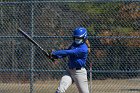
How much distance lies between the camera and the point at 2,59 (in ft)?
37.3

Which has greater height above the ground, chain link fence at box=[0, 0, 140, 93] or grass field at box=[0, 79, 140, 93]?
chain link fence at box=[0, 0, 140, 93]

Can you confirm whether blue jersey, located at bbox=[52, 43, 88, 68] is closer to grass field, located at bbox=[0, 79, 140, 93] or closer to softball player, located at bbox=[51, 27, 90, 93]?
softball player, located at bbox=[51, 27, 90, 93]

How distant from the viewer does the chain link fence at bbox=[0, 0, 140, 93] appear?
11.0 meters

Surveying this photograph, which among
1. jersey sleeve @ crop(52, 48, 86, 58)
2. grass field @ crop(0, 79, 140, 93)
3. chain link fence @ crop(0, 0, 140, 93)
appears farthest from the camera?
grass field @ crop(0, 79, 140, 93)

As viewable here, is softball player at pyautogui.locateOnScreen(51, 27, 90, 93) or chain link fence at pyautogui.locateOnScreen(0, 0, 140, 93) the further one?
chain link fence at pyautogui.locateOnScreen(0, 0, 140, 93)

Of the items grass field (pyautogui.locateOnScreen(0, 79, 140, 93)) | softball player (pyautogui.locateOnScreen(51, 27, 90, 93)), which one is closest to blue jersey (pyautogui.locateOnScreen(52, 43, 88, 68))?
softball player (pyautogui.locateOnScreen(51, 27, 90, 93))

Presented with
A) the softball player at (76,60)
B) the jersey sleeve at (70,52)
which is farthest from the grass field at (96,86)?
the jersey sleeve at (70,52)

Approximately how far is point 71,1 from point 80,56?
6.30 feet

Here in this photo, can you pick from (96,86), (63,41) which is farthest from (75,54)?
(96,86)

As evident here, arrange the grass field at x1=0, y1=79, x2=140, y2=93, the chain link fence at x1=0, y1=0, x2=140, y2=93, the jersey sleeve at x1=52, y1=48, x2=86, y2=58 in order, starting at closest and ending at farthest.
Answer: the jersey sleeve at x1=52, y1=48, x2=86, y2=58
the chain link fence at x1=0, y1=0, x2=140, y2=93
the grass field at x1=0, y1=79, x2=140, y2=93

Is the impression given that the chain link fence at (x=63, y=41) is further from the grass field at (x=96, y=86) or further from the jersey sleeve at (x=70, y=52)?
the jersey sleeve at (x=70, y=52)

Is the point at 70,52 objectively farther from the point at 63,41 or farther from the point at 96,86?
the point at 96,86

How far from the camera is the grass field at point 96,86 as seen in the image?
11156 millimetres

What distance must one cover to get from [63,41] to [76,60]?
1811mm
